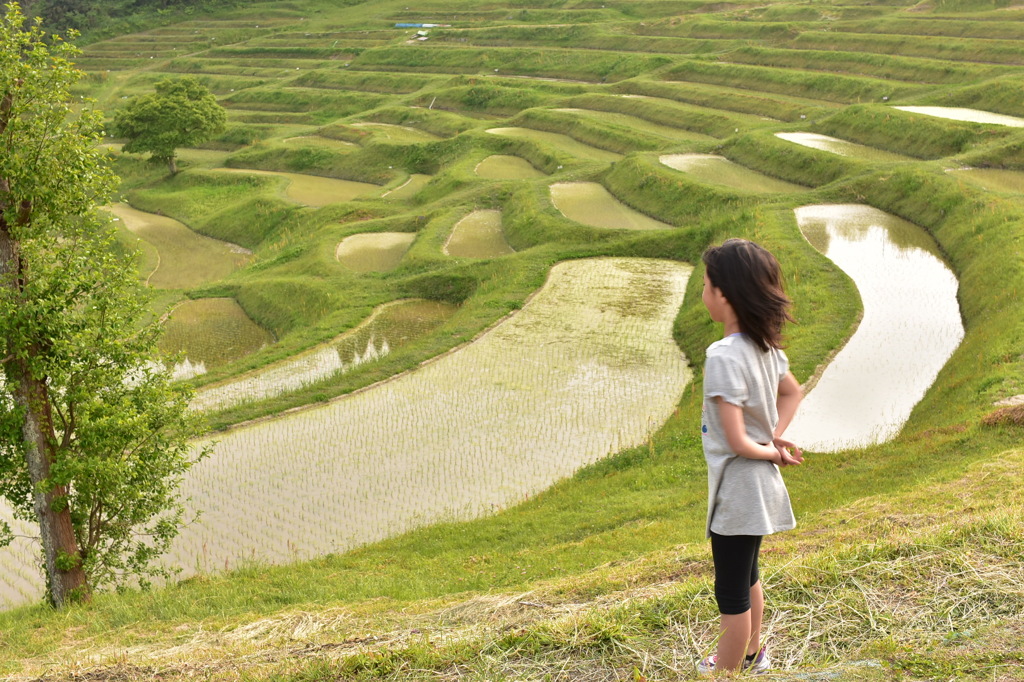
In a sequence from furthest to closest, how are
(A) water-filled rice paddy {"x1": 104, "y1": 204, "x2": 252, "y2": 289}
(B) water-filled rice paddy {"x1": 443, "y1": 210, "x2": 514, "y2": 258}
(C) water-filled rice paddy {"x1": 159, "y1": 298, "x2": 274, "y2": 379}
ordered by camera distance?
1. (A) water-filled rice paddy {"x1": 104, "y1": 204, "x2": 252, "y2": 289}
2. (B) water-filled rice paddy {"x1": 443, "y1": 210, "x2": 514, "y2": 258}
3. (C) water-filled rice paddy {"x1": 159, "y1": 298, "x2": 274, "y2": 379}

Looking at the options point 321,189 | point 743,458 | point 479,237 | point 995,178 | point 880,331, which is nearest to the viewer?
A: point 743,458

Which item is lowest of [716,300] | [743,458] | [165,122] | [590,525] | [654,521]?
[590,525]

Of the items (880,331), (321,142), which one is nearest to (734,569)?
(880,331)

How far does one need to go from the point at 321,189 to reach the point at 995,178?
2558 centimetres

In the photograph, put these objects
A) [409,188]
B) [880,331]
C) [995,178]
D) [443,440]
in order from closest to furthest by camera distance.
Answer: [443,440]
[880,331]
[995,178]
[409,188]

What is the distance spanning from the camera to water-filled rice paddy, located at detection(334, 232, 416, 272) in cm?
2588

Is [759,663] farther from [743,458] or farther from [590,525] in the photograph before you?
[590,525]

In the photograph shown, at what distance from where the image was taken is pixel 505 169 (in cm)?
3375

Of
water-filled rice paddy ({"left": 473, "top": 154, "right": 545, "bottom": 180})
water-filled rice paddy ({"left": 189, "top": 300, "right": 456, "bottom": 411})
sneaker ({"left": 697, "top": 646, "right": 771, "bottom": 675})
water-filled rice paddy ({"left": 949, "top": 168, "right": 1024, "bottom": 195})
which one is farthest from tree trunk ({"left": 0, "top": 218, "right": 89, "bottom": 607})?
water-filled rice paddy ({"left": 473, "top": 154, "right": 545, "bottom": 180})

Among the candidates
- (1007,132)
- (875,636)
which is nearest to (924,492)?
(875,636)

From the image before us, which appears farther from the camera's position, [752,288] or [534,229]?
[534,229]

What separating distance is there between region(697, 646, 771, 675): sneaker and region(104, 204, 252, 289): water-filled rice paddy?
26040 millimetres

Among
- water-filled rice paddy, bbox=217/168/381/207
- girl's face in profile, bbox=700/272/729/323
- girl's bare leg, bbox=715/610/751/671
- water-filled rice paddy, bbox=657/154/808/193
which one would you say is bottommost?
water-filled rice paddy, bbox=217/168/381/207

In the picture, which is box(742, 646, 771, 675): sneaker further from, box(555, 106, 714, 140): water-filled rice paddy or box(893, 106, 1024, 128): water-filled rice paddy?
box(555, 106, 714, 140): water-filled rice paddy
